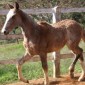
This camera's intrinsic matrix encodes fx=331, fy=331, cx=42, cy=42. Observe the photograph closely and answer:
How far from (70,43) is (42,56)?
96 centimetres

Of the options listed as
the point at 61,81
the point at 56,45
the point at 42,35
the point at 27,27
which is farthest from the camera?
the point at 61,81

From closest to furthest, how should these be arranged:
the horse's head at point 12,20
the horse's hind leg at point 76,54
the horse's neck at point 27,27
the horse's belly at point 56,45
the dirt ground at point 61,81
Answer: the horse's head at point 12,20
the horse's neck at point 27,27
the horse's belly at point 56,45
the dirt ground at point 61,81
the horse's hind leg at point 76,54

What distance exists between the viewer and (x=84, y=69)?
858 cm

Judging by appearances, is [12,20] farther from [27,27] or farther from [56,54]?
[56,54]

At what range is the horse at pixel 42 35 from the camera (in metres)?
7.27

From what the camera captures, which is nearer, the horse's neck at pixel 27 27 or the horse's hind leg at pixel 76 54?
the horse's neck at pixel 27 27

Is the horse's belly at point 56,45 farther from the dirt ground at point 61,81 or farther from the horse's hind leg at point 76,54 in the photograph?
the dirt ground at point 61,81

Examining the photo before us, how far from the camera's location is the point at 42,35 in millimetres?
7684

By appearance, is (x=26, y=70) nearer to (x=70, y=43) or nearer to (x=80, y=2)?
(x=70, y=43)

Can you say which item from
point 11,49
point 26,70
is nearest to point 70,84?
point 26,70

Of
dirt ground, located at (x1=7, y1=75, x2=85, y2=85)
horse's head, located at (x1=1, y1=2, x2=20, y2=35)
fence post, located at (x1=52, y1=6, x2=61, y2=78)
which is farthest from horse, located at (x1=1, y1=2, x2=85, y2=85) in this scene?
fence post, located at (x1=52, y1=6, x2=61, y2=78)

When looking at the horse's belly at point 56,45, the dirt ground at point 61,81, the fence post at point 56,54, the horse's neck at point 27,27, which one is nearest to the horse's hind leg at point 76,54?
the dirt ground at point 61,81

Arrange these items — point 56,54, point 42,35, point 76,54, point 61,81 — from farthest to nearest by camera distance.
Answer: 1. point 56,54
2. point 76,54
3. point 61,81
4. point 42,35

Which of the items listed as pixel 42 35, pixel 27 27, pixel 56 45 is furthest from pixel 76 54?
pixel 27 27
